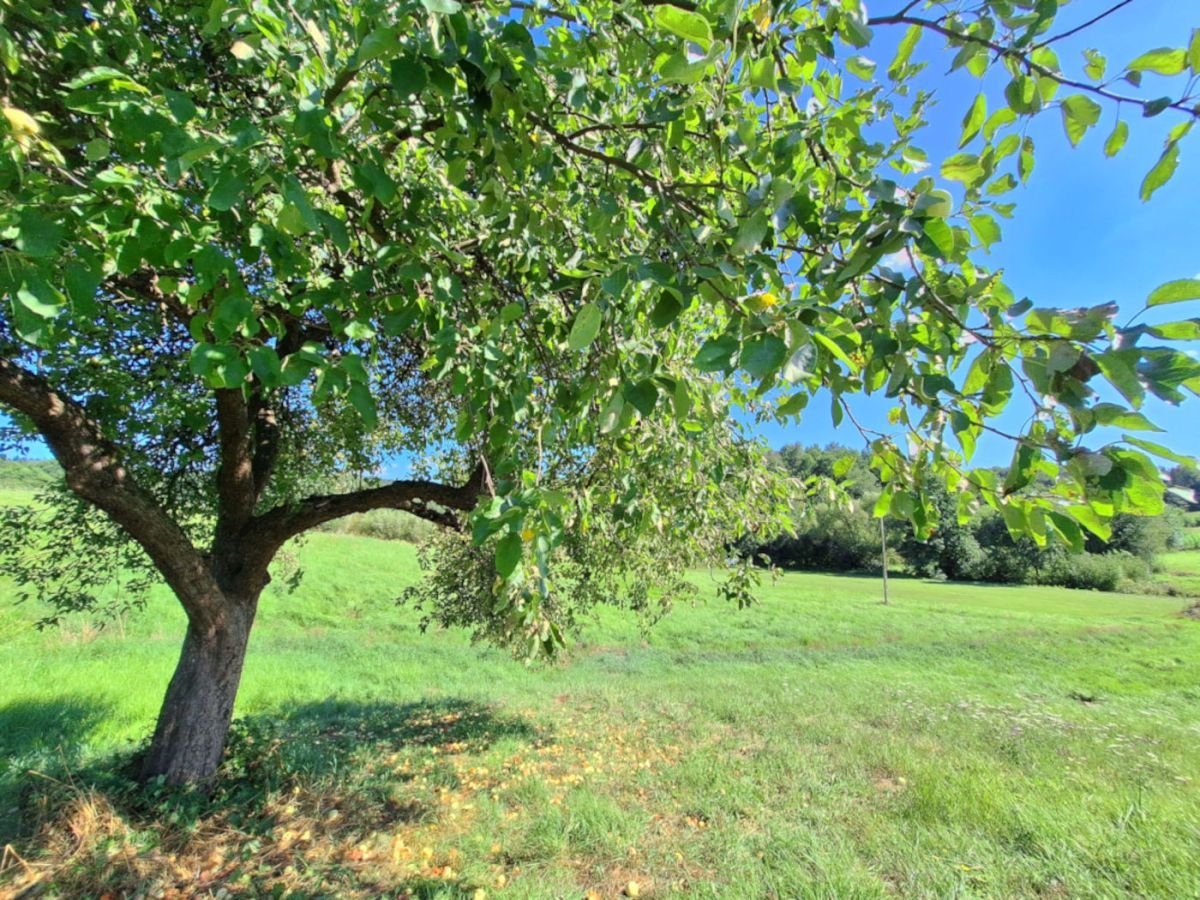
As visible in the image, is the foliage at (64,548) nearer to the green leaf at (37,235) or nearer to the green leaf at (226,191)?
the green leaf at (37,235)

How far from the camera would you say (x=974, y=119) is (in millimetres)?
1655

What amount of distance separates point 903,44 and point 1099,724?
15.2 meters

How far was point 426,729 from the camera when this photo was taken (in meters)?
9.69

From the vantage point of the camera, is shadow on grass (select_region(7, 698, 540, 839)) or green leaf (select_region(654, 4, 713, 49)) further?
shadow on grass (select_region(7, 698, 540, 839))

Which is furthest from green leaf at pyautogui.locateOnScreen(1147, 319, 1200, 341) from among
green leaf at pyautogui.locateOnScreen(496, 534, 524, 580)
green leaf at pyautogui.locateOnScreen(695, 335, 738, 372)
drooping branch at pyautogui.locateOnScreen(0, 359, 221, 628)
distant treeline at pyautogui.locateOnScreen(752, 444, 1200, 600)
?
distant treeline at pyautogui.locateOnScreen(752, 444, 1200, 600)

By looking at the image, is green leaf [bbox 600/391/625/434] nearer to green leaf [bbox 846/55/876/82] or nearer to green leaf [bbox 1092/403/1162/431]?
green leaf [bbox 1092/403/1162/431]

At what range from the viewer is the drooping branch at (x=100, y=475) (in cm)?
380

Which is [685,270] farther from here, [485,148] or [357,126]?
[357,126]

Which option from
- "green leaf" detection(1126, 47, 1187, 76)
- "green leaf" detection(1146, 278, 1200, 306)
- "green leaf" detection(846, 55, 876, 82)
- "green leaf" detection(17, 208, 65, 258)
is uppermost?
"green leaf" detection(846, 55, 876, 82)

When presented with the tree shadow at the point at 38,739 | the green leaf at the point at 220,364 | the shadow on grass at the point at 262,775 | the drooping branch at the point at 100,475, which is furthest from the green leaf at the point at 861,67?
the tree shadow at the point at 38,739

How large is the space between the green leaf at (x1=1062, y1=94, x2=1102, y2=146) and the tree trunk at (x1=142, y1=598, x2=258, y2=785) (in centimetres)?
676

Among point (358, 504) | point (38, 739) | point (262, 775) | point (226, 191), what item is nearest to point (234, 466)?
point (358, 504)

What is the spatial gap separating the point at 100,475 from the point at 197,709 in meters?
2.63

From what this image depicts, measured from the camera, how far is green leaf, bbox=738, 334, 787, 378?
1.12 metres
